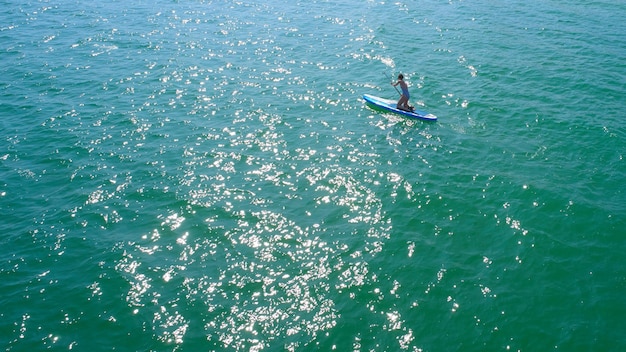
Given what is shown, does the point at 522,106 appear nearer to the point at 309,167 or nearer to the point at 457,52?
the point at 457,52

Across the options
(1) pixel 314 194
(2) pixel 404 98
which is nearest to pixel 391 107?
(2) pixel 404 98

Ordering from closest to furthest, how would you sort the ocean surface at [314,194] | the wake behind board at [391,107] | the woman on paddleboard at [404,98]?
the ocean surface at [314,194] → the wake behind board at [391,107] → the woman on paddleboard at [404,98]

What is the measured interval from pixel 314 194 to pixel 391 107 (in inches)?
483

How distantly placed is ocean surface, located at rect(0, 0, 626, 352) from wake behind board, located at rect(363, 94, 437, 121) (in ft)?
1.90

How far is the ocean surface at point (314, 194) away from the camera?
2005 cm

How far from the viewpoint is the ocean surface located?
20047 millimetres

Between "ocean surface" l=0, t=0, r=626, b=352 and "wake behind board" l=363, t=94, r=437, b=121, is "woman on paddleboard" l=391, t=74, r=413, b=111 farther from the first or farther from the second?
"ocean surface" l=0, t=0, r=626, b=352

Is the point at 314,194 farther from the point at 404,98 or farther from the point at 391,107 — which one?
the point at 404,98

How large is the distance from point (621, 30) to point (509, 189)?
35.2m

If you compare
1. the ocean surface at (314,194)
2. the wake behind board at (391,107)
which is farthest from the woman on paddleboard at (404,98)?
the ocean surface at (314,194)

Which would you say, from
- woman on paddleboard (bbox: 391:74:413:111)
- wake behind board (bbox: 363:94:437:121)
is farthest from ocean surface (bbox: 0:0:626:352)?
woman on paddleboard (bbox: 391:74:413:111)

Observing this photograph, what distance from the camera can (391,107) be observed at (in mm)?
35562

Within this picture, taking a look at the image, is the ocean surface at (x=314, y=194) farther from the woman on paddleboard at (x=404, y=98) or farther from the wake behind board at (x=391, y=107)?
the woman on paddleboard at (x=404, y=98)

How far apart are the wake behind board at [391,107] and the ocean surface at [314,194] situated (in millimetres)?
578
